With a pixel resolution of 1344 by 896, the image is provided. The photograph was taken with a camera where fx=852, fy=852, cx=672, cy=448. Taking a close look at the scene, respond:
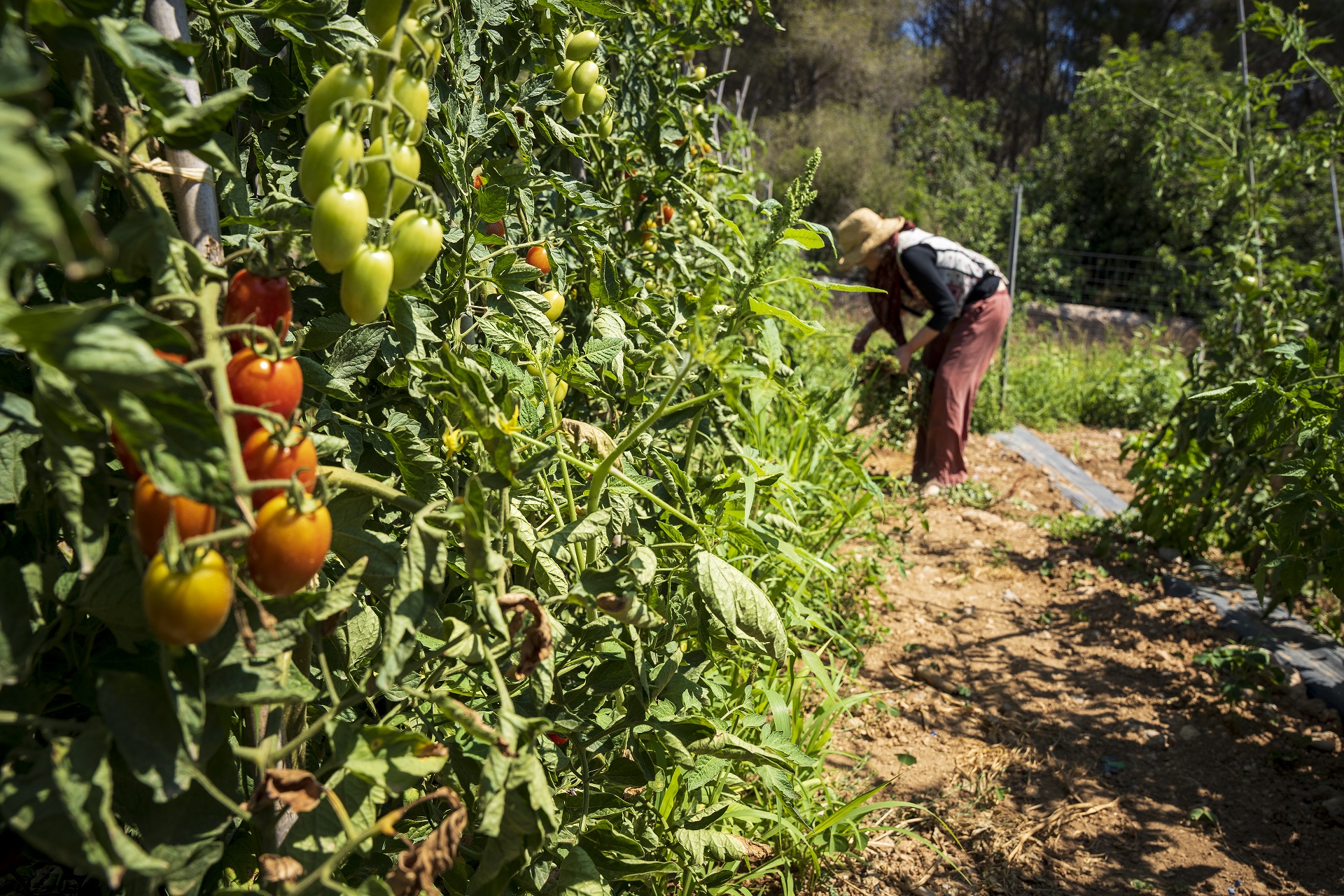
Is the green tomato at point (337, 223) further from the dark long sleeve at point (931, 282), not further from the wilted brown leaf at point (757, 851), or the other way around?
the dark long sleeve at point (931, 282)

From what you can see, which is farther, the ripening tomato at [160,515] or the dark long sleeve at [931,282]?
the dark long sleeve at [931,282]

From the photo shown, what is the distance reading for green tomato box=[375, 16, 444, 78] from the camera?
600 mm

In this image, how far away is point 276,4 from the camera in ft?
2.21

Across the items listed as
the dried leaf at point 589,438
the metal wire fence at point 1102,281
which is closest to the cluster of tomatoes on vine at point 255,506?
the dried leaf at point 589,438

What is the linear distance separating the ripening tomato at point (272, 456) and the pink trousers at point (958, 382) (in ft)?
13.9

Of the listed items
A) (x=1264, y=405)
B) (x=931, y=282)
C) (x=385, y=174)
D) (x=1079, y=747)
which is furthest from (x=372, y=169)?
(x=931, y=282)

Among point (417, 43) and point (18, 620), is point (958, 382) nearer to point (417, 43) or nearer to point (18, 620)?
point (417, 43)

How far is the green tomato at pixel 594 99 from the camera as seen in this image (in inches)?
49.5

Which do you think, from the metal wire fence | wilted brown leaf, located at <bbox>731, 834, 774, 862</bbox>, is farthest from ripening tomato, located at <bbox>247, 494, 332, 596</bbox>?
the metal wire fence

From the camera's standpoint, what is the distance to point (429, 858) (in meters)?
0.64

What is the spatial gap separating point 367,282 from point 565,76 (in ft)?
2.48

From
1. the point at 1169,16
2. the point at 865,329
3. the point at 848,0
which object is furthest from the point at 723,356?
the point at 1169,16

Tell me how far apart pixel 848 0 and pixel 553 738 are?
18410mm

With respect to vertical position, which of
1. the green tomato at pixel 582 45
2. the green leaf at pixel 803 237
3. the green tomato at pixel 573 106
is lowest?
the green leaf at pixel 803 237
